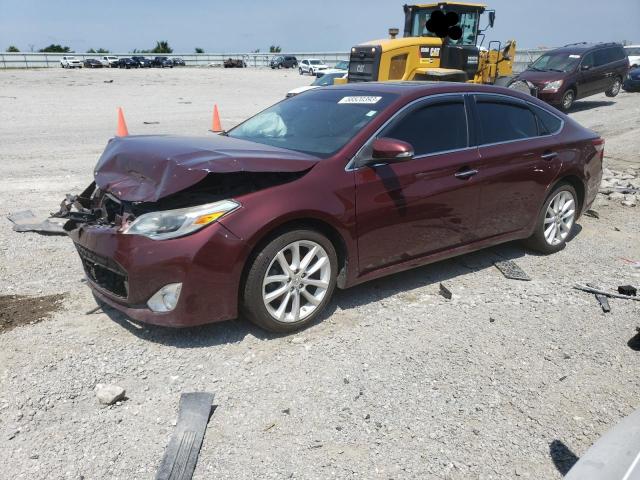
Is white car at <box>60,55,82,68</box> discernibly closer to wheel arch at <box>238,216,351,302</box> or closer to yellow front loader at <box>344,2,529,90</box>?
yellow front loader at <box>344,2,529,90</box>

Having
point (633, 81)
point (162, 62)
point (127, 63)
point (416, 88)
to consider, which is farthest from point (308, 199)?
point (162, 62)

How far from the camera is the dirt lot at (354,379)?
2775 mm

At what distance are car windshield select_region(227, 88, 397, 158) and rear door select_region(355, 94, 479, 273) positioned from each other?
0.24 metres

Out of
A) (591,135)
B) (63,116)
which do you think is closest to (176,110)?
(63,116)

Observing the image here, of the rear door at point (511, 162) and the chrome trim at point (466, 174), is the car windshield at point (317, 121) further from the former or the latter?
the rear door at point (511, 162)

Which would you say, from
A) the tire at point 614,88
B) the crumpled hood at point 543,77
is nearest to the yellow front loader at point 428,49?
the crumpled hood at point 543,77

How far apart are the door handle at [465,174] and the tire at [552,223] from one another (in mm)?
1196

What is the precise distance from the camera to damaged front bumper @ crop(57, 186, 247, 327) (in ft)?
11.2

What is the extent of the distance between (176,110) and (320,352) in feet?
57.4

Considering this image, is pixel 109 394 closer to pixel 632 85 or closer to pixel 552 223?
pixel 552 223

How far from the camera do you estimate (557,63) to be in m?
17.9

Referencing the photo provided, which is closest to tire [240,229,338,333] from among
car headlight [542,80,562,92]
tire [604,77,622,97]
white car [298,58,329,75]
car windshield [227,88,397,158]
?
car windshield [227,88,397,158]

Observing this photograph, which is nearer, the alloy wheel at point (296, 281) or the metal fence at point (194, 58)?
the alloy wheel at point (296, 281)

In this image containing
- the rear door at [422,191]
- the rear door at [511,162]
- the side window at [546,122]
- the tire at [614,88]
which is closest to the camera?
the rear door at [422,191]
